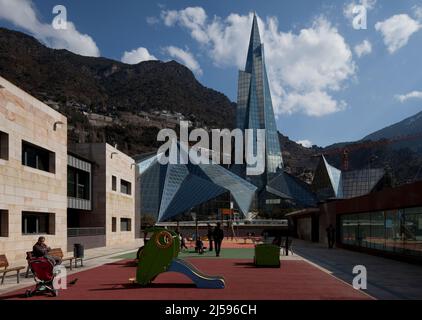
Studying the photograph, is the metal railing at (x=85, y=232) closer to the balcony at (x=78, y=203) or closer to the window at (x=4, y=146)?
the balcony at (x=78, y=203)

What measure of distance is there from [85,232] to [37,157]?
938cm

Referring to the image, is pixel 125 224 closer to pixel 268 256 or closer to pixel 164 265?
pixel 268 256

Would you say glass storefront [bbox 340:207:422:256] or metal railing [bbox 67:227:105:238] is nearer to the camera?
glass storefront [bbox 340:207:422:256]

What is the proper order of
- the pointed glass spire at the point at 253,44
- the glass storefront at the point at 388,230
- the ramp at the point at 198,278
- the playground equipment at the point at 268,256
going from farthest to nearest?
the pointed glass spire at the point at 253,44 → the glass storefront at the point at 388,230 → the playground equipment at the point at 268,256 → the ramp at the point at 198,278

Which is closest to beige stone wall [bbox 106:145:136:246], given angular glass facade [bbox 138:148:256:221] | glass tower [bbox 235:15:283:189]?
angular glass facade [bbox 138:148:256:221]

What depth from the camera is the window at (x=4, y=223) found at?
20.0 m

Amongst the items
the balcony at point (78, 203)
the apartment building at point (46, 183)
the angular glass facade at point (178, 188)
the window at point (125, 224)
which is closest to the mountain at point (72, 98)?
the angular glass facade at point (178, 188)

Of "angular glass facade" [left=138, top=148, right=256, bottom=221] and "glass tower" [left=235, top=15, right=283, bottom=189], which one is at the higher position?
"glass tower" [left=235, top=15, right=283, bottom=189]

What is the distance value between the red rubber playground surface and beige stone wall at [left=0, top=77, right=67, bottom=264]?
5.80 m

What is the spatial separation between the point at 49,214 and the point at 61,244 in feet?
6.57

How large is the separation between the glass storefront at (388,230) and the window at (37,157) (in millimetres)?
17183

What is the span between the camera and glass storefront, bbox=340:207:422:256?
736 inches

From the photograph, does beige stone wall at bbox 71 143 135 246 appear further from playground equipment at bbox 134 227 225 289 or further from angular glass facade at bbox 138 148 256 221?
angular glass facade at bbox 138 148 256 221
